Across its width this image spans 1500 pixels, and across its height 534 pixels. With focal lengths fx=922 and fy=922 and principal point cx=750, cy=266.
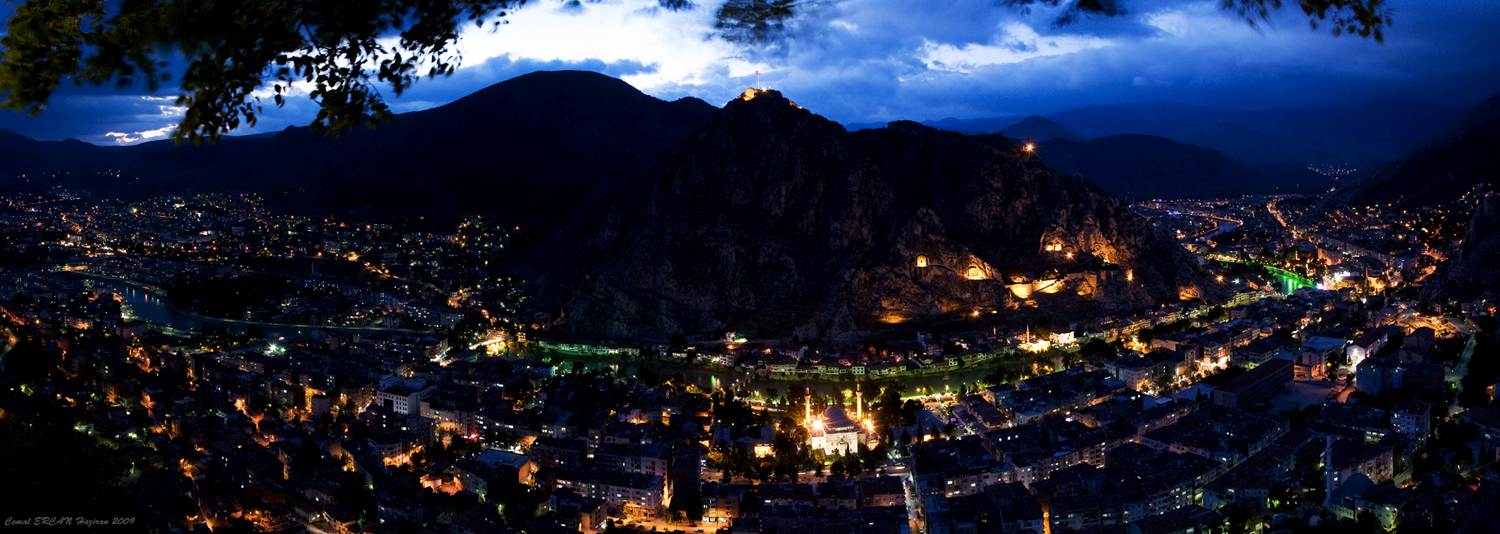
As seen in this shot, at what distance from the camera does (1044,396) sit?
15.3m

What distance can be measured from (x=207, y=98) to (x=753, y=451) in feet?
37.6

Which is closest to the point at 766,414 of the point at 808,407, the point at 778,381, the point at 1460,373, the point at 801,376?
the point at 808,407

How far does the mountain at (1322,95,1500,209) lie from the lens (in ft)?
110

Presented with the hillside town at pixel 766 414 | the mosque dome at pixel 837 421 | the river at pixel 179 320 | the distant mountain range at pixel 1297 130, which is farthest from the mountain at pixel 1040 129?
the mosque dome at pixel 837 421

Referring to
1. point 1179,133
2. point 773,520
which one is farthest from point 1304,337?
point 1179,133

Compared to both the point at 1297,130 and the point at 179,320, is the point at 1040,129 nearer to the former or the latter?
the point at 1297,130

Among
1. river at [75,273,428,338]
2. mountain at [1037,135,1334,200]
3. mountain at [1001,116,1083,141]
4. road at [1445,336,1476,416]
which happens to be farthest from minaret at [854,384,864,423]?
mountain at [1001,116,1083,141]

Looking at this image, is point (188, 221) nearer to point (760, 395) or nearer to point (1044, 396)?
point (760, 395)

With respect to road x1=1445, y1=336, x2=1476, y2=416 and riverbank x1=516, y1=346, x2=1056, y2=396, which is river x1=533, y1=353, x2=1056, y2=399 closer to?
riverbank x1=516, y1=346, x2=1056, y2=396

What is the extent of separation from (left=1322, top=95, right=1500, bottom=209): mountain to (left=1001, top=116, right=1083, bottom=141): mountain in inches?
1295

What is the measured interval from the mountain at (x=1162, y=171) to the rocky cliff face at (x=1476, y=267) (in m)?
31.3

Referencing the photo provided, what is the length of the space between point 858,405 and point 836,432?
1955 millimetres

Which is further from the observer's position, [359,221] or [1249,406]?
[359,221]

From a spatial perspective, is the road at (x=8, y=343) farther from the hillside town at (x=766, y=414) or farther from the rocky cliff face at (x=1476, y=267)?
the rocky cliff face at (x=1476, y=267)
